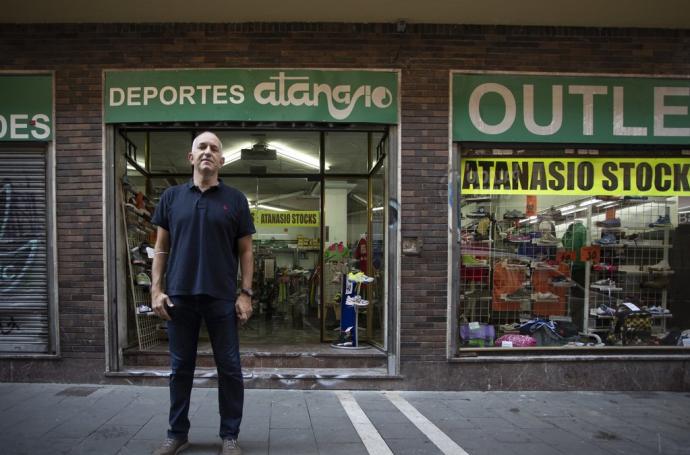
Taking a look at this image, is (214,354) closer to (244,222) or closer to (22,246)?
(244,222)

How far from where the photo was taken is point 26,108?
5375mm

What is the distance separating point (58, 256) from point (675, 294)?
7488 mm

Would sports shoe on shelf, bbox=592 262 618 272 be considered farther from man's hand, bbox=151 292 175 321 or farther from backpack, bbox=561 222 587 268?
man's hand, bbox=151 292 175 321

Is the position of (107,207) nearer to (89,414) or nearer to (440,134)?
(89,414)

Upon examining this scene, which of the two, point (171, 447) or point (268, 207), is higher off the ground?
point (268, 207)

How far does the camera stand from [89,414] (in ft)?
14.1

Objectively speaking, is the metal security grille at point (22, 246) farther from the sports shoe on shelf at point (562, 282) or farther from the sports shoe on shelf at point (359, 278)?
the sports shoe on shelf at point (562, 282)

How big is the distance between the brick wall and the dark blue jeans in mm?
2507

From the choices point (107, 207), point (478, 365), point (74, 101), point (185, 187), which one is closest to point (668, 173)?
point (478, 365)

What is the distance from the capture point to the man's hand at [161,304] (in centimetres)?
320

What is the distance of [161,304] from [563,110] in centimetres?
479

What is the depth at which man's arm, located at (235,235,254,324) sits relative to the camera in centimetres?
335

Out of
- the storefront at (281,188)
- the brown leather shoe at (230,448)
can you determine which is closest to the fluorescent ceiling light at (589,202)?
the storefront at (281,188)

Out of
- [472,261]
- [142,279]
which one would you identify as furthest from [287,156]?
[472,261]
